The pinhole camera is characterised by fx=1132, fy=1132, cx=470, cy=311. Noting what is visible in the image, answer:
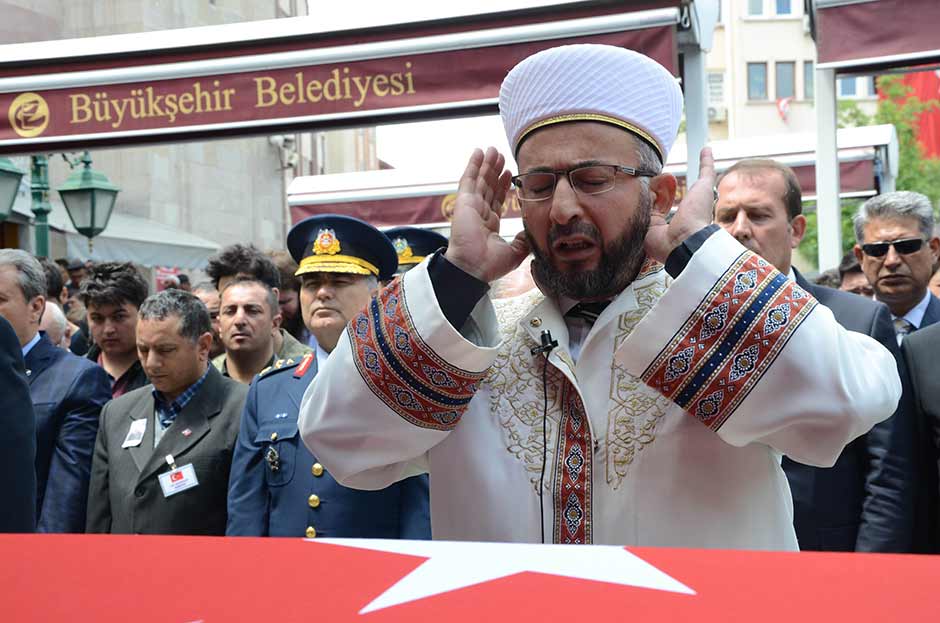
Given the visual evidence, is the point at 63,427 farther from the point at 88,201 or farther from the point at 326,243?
the point at 88,201

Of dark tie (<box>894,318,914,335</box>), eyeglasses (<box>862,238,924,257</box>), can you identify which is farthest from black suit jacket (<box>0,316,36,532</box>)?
dark tie (<box>894,318,914,335</box>)

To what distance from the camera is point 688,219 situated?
1947mm

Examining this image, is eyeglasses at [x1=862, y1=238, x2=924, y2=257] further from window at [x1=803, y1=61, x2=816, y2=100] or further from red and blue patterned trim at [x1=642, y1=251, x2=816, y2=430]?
window at [x1=803, y1=61, x2=816, y2=100]

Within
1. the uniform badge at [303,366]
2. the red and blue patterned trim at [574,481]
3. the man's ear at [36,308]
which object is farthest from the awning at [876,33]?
the man's ear at [36,308]

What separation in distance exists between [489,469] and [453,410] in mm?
155

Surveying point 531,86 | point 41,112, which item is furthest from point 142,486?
point 531,86

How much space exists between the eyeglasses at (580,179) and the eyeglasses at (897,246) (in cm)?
327

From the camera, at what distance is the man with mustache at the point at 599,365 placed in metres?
1.84

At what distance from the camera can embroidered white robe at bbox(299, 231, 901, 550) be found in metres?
1.82

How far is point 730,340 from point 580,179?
383mm

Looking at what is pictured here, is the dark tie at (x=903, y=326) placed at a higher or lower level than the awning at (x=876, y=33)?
lower

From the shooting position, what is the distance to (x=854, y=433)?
1.84 meters

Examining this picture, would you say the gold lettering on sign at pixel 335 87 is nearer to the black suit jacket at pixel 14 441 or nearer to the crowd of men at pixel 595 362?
the black suit jacket at pixel 14 441

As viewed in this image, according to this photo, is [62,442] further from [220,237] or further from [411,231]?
[220,237]
